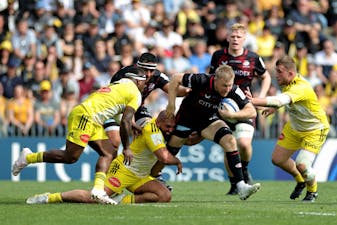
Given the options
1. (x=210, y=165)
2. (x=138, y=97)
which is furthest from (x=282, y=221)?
(x=210, y=165)

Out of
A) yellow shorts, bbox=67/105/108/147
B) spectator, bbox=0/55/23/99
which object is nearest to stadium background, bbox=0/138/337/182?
spectator, bbox=0/55/23/99

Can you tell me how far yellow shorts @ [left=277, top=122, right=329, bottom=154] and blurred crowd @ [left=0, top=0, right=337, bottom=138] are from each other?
6.71m

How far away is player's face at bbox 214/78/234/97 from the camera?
44.9ft

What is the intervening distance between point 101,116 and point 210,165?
9.64 metres

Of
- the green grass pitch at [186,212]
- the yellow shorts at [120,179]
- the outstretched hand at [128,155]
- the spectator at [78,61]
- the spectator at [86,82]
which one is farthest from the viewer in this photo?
the spectator at [78,61]

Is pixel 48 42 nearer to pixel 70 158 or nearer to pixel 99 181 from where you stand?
pixel 70 158

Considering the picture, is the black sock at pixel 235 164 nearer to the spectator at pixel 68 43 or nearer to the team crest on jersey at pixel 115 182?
the team crest on jersey at pixel 115 182

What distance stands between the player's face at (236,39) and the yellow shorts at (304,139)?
184 centimetres

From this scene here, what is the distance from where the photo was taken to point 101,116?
43.5ft

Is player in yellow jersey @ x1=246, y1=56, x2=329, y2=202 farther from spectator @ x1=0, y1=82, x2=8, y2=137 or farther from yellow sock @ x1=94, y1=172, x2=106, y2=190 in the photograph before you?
spectator @ x1=0, y1=82, x2=8, y2=137

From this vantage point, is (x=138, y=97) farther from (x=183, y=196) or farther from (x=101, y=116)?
(x=183, y=196)

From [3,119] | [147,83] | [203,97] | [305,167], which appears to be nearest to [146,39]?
[3,119]

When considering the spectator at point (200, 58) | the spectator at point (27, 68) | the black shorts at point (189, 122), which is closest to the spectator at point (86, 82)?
the spectator at point (27, 68)

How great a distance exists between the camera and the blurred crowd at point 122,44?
72.9 ft
